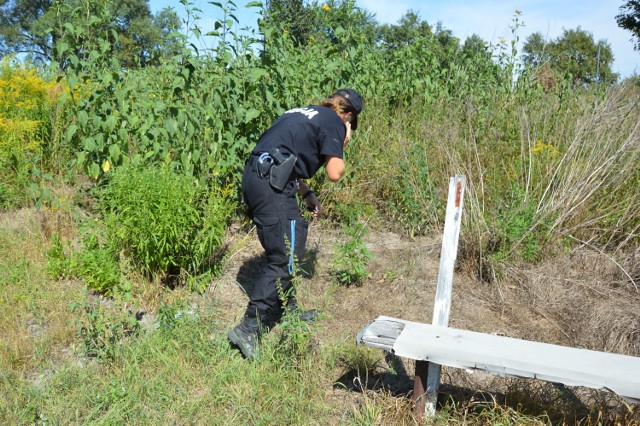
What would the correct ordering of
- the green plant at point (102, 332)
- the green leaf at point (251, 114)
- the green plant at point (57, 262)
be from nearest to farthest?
the green plant at point (102, 332)
the green plant at point (57, 262)
the green leaf at point (251, 114)

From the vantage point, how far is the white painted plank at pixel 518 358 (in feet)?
9.55

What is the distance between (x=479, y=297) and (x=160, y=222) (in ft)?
8.65

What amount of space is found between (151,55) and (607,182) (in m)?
4.84

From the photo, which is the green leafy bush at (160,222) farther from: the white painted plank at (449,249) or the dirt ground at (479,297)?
the white painted plank at (449,249)

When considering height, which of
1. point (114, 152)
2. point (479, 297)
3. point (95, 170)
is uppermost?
point (114, 152)

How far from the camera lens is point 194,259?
4816 millimetres

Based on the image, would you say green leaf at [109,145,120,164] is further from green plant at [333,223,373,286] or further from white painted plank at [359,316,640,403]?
white painted plank at [359,316,640,403]

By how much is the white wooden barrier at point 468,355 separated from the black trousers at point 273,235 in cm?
81

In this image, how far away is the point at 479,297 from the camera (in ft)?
16.7

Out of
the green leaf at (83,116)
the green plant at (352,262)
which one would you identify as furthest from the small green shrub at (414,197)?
the green leaf at (83,116)

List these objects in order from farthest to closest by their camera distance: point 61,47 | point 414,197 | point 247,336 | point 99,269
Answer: point 414,197 < point 61,47 < point 99,269 < point 247,336

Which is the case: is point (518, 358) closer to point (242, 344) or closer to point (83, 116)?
point (242, 344)

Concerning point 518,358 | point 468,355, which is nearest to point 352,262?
point 468,355

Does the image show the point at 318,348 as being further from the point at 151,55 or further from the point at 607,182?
the point at 151,55
